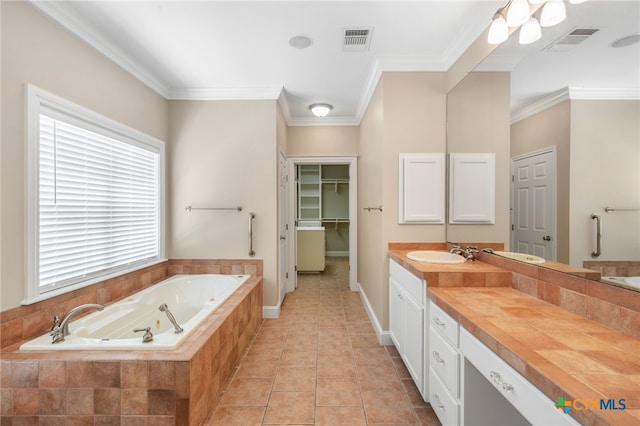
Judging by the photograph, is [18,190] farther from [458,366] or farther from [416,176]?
[416,176]

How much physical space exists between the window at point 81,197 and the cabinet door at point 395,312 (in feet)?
7.97

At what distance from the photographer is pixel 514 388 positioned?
0.88 m

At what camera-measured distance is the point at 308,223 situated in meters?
6.20

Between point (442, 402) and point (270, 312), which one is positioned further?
point (270, 312)

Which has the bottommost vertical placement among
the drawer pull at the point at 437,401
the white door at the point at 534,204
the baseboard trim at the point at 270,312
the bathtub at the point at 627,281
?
the baseboard trim at the point at 270,312

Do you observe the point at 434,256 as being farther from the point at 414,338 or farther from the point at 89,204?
the point at 89,204

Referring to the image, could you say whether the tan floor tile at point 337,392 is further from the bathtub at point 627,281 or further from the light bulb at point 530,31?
the light bulb at point 530,31

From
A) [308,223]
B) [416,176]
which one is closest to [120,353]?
[416,176]

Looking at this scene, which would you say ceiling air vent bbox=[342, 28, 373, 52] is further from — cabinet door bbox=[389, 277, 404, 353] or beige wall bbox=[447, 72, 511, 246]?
cabinet door bbox=[389, 277, 404, 353]

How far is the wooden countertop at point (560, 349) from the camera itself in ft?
2.20

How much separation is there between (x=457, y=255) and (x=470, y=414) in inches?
45.9

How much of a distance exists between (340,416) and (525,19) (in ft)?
8.49

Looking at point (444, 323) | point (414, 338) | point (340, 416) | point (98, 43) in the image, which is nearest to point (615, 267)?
point (444, 323)

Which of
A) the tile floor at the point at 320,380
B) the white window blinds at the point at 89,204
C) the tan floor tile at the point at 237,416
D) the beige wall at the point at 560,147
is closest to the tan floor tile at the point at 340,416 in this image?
the tile floor at the point at 320,380
